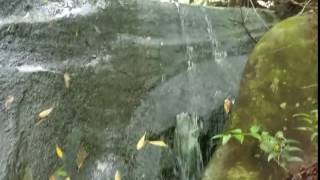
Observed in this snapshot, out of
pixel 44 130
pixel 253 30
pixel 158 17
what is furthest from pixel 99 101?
pixel 253 30

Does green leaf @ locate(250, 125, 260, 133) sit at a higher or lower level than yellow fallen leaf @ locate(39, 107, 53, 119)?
higher

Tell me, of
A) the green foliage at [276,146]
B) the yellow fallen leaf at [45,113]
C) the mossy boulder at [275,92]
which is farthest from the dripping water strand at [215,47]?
the yellow fallen leaf at [45,113]

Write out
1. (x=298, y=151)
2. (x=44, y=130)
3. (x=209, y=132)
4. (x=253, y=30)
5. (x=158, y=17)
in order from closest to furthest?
(x=298, y=151) < (x=44, y=130) < (x=209, y=132) < (x=158, y=17) < (x=253, y=30)

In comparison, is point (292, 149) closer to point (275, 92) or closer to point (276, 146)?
point (276, 146)

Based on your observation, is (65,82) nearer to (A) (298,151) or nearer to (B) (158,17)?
(B) (158,17)

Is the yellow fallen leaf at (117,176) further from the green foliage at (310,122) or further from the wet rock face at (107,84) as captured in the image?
the green foliage at (310,122)

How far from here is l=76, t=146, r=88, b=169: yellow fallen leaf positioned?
148 inches

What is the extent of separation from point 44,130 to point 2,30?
0.83 metres

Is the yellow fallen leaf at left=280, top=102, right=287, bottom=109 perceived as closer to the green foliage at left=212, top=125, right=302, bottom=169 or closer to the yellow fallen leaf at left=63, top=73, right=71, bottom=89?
the green foliage at left=212, top=125, right=302, bottom=169

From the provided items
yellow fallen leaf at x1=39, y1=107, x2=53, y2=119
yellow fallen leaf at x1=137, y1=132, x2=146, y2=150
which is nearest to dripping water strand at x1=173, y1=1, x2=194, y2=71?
yellow fallen leaf at x1=137, y1=132, x2=146, y2=150

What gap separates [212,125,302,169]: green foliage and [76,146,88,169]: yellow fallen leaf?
997 millimetres

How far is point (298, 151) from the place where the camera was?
3.41 m

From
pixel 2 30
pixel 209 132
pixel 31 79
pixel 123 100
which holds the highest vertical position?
pixel 2 30

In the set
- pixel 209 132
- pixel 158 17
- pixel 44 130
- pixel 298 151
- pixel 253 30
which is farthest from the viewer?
pixel 253 30
